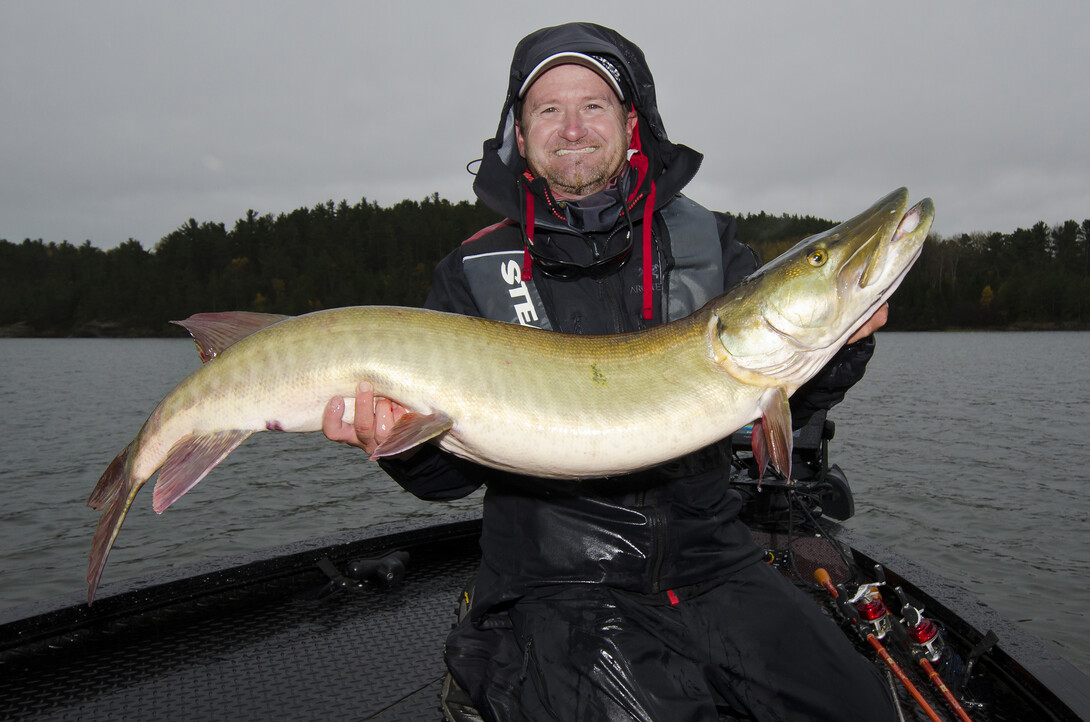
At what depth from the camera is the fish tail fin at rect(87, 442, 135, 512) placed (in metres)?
2.41

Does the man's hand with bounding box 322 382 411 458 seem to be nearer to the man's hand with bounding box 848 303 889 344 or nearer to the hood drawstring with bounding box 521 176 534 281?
the hood drawstring with bounding box 521 176 534 281

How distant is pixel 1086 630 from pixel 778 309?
6.51 meters

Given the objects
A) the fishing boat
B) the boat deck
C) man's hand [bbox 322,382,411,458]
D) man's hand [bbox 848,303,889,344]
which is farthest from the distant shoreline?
man's hand [bbox 322,382,411,458]

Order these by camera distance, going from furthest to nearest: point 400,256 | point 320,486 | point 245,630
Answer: point 400,256 → point 320,486 → point 245,630

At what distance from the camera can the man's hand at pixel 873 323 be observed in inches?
95.8

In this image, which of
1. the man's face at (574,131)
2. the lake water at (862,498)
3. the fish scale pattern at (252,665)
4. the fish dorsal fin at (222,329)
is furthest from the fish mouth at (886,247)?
the lake water at (862,498)

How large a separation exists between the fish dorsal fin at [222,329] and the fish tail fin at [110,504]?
42 centimetres

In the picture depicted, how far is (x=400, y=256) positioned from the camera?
8050 cm

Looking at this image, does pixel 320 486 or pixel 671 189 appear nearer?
pixel 671 189

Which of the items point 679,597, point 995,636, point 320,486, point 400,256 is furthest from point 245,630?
point 400,256

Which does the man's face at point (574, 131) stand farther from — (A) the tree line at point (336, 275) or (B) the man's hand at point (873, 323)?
(A) the tree line at point (336, 275)

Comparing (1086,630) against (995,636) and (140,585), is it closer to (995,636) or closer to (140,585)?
(995,636)

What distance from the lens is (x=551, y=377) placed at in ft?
7.59

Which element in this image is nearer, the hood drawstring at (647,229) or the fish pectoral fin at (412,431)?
the fish pectoral fin at (412,431)
